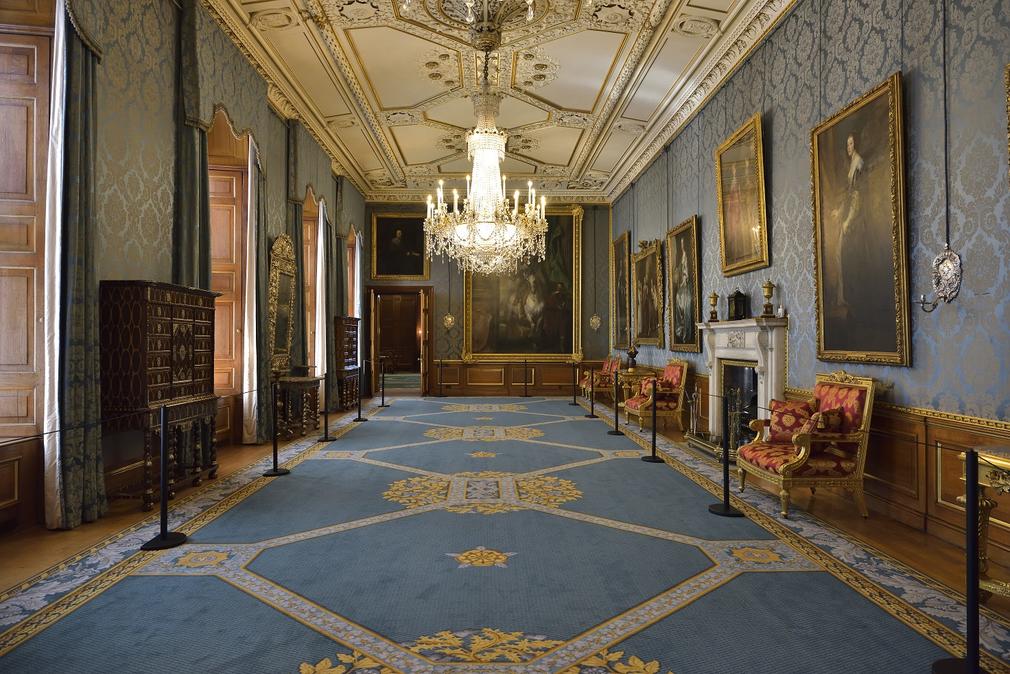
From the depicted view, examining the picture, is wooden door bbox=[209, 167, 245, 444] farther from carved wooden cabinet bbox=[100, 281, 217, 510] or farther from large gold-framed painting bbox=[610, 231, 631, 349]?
large gold-framed painting bbox=[610, 231, 631, 349]

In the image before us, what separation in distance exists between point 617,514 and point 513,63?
6161mm

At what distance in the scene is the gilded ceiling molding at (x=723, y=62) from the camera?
624 cm

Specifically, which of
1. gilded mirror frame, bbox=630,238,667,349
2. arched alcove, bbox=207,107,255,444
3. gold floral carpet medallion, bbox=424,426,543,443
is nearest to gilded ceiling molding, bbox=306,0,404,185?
arched alcove, bbox=207,107,255,444

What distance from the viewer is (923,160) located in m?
4.29

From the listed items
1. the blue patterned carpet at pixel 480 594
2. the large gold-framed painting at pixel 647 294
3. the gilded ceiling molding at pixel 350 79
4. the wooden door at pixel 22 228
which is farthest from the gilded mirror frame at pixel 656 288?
the wooden door at pixel 22 228

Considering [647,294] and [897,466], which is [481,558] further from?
[647,294]

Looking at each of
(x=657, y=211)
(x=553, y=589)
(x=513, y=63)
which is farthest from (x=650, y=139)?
(x=553, y=589)

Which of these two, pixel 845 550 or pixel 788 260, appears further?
pixel 788 260

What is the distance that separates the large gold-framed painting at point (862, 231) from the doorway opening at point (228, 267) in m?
6.54

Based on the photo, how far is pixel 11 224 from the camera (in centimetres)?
432

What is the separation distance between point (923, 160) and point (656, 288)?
21.0 ft

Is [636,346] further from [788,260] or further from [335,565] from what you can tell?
[335,565]

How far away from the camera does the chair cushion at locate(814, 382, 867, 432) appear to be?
15.4 ft

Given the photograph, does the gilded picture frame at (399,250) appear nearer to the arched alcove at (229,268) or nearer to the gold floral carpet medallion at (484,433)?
the gold floral carpet medallion at (484,433)
